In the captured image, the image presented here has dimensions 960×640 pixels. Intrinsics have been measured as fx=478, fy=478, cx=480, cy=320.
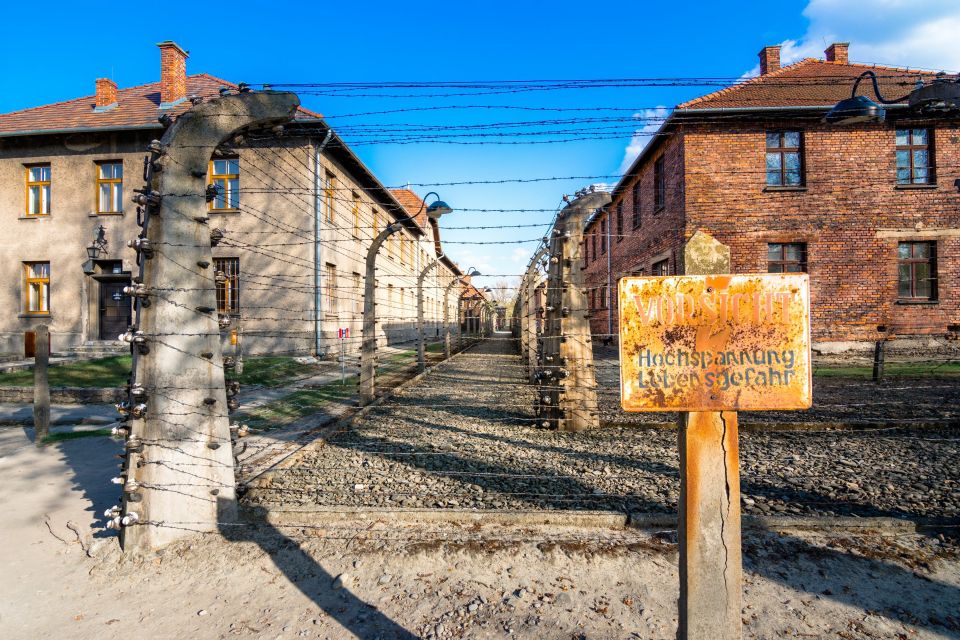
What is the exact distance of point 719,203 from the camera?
42.9 feet

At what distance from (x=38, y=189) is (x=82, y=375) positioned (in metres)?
10.5

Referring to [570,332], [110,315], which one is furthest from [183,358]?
[110,315]

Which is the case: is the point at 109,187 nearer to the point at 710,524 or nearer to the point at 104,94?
the point at 104,94

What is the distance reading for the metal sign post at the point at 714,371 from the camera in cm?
148

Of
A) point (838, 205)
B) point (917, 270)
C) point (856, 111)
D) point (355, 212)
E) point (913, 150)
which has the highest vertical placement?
point (913, 150)

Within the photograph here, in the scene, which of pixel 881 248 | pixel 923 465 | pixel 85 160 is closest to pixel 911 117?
pixel 881 248

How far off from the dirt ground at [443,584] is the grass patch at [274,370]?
7518 mm

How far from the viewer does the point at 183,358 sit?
9.83 feet

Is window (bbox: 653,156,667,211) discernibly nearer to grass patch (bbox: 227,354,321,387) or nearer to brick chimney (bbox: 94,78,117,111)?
grass patch (bbox: 227,354,321,387)

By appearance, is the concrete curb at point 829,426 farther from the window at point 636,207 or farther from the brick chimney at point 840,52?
the brick chimney at point 840,52

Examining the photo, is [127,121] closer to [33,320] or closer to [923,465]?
[33,320]

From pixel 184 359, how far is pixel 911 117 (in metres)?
17.6

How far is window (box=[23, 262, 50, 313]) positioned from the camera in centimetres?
1633

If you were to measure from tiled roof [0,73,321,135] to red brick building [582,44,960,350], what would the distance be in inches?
484
